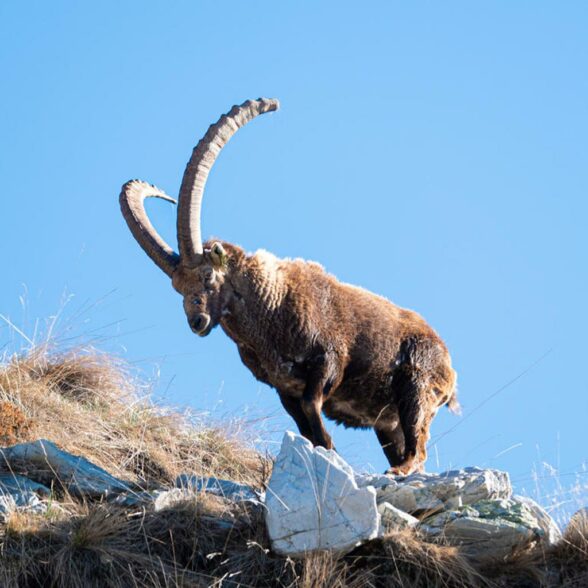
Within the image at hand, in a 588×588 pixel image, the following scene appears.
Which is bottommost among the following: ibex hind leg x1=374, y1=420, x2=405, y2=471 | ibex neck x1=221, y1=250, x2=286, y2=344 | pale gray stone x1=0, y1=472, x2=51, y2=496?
ibex hind leg x1=374, y1=420, x2=405, y2=471

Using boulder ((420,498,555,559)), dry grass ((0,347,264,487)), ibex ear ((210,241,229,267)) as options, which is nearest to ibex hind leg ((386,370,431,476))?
dry grass ((0,347,264,487))

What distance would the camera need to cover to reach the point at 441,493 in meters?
7.99

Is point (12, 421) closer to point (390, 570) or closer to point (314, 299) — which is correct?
point (314, 299)

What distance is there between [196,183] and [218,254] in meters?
0.67

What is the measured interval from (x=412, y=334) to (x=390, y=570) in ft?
13.0

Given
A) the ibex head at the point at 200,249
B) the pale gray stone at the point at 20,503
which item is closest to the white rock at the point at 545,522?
the pale gray stone at the point at 20,503

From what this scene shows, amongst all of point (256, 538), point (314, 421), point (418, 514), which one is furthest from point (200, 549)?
point (314, 421)

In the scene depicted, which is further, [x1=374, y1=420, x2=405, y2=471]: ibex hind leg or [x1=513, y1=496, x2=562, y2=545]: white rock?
[x1=374, y1=420, x2=405, y2=471]: ibex hind leg

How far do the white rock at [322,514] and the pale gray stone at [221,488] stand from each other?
698 millimetres

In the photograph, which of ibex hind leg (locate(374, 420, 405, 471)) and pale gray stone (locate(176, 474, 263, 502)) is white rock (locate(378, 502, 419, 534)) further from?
ibex hind leg (locate(374, 420, 405, 471))

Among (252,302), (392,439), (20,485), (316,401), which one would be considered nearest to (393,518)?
(316,401)

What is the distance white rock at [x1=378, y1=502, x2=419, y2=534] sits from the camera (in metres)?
7.60

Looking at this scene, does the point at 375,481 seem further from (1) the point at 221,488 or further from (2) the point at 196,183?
(2) the point at 196,183

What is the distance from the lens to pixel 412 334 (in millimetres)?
11141
